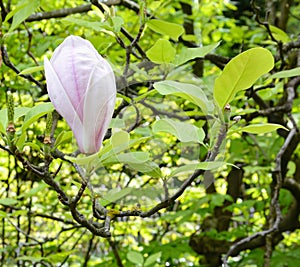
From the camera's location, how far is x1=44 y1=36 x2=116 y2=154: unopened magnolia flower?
0.44 m

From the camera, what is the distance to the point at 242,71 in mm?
491

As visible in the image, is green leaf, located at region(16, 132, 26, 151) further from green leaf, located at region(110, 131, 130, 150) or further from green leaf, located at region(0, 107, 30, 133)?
green leaf, located at region(110, 131, 130, 150)

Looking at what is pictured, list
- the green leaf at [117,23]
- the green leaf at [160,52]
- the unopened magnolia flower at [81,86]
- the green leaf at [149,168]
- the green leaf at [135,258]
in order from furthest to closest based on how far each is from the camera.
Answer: the green leaf at [135,258] → the green leaf at [117,23] → the green leaf at [160,52] → the green leaf at [149,168] → the unopened magnolia flower at [81,86]

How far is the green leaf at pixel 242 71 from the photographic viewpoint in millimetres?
478

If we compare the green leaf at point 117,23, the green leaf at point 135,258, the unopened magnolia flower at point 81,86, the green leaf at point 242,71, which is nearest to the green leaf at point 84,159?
the unopened magnolia flower at point 81,86

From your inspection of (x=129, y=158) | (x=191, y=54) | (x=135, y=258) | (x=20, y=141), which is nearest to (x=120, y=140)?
(x=129, y=158)

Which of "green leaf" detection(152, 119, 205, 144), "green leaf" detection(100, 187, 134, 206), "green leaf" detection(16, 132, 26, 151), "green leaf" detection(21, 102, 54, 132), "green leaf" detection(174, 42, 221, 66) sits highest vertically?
"green leaf" detection(174, 42, 221, 66)

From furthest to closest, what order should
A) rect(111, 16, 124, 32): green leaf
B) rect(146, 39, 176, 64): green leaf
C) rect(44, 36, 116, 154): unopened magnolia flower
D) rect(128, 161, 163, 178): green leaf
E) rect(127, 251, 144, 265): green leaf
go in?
rect(127, 251, 144, 265): green leaf, rect(111, 16, 124, 32): green leaf, rect(146, 39, 176, 64): green leaf, rect(128, 161, 163, 178): green leaf, rect(44, 36, 116, 154): unopened magnolia flower

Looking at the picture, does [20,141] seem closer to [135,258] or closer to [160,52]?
[160,52]

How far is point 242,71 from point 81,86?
6.0 inches

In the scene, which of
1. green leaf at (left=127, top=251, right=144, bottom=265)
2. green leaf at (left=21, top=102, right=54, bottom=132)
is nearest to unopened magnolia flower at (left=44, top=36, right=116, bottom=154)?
green leaf at (left=21, top=102, right=54, bottom=132)

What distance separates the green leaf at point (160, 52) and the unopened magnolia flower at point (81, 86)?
0.80ft

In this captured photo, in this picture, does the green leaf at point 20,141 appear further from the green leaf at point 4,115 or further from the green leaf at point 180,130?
the green leaf at point 180,130

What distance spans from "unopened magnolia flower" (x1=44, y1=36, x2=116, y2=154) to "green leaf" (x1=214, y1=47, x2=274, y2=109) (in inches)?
4.4
